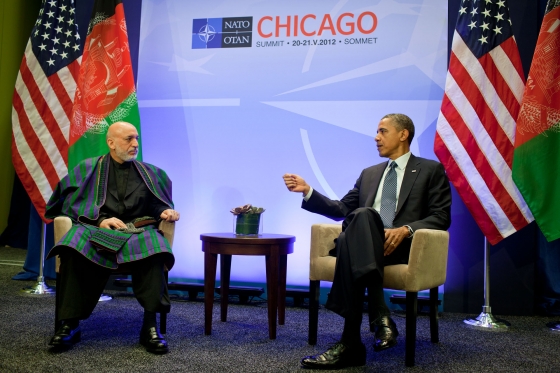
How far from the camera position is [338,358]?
7.95 feet

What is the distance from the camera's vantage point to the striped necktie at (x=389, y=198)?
3.05 metres

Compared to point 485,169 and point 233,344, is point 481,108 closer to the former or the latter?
point 485,169

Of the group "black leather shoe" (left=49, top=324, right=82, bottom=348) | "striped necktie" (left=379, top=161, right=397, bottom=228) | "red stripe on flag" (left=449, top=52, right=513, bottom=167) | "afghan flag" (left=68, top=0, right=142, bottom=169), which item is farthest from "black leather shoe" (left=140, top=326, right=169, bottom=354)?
"red stripe on flag" (left=449, top=52, right=513, bottom=167)

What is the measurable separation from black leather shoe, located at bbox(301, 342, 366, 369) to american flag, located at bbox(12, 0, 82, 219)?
9.38 feet

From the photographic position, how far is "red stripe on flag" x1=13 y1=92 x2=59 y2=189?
432 centimetres

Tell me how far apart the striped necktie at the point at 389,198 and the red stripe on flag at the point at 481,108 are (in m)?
0.88

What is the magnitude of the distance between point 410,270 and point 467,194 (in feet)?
4.10

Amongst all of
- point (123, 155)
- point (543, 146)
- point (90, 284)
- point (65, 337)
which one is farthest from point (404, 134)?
point (65, 337)

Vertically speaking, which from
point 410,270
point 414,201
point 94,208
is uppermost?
point 414,201

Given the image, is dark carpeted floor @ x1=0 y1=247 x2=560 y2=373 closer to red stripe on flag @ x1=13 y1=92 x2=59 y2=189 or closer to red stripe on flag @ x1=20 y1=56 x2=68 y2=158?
red stripe on flag @ x1=13 y1=92 x2=59 y2=189

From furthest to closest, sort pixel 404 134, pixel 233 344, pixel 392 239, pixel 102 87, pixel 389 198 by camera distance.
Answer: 1. pixel 102 87
2. pixel 404 134
3. pixel 389 198
4. pixel 233 344
5. pixel 392 239

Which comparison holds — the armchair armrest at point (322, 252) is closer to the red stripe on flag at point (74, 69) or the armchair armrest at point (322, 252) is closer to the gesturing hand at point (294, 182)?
the gesturing hand at point (294, 182)

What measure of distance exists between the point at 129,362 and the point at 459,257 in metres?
2.62

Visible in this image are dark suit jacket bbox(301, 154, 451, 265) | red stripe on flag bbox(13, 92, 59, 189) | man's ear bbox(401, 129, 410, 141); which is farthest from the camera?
red stripe on flag bbox(13, 92, 59, 189)
